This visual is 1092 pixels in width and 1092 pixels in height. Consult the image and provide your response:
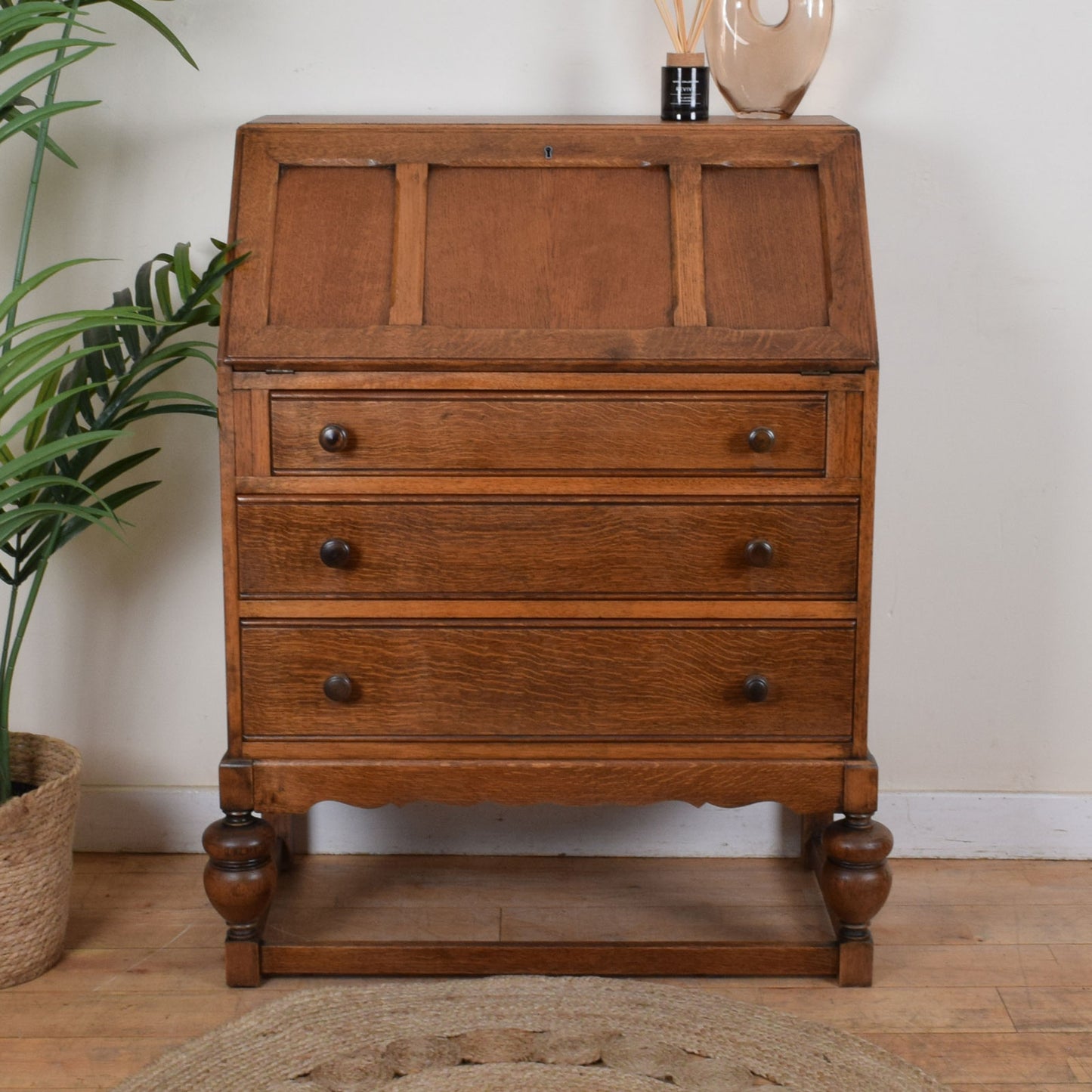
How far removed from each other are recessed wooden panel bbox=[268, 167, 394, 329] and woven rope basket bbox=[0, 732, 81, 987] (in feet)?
2.89

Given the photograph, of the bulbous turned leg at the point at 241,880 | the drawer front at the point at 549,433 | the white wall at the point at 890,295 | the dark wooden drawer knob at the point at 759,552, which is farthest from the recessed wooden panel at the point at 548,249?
the bulbous turned leg at the point at 241,880

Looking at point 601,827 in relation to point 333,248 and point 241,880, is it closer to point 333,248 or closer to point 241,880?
point 241,880

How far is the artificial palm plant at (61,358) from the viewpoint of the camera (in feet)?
6.16

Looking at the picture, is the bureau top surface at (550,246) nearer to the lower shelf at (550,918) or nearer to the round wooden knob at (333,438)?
the round wooden knob at (333,438)

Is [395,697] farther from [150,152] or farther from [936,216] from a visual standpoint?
[936,216]

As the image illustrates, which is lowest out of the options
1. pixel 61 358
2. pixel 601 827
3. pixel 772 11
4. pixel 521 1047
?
pixel 521 1047

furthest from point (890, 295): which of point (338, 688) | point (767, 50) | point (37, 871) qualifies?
point (37, 871)

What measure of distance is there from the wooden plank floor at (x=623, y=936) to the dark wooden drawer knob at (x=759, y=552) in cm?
73

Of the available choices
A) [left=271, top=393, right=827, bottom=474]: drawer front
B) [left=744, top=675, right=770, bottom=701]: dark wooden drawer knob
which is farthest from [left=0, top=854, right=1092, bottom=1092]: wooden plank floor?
[left=271, top=393, right=827, bottom=474]: drawer front

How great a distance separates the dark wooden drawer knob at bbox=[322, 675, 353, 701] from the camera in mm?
1973

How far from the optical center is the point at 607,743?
2021mm

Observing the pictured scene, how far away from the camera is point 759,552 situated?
1.94 metres

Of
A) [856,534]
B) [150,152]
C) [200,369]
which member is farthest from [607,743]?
[150,152]

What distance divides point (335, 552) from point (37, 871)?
758 mm
